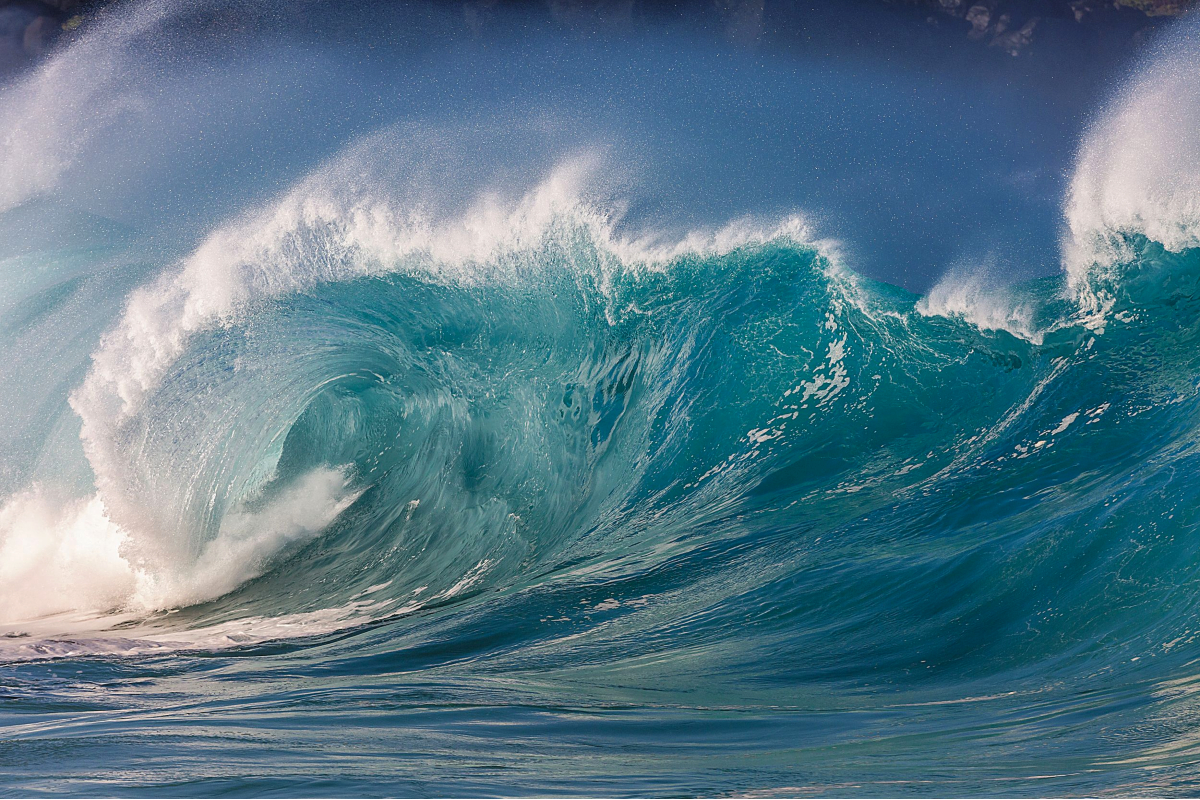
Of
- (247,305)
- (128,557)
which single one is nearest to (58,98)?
(247,305)

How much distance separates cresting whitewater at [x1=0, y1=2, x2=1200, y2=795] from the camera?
3.10 meters

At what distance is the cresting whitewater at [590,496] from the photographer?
310 cm

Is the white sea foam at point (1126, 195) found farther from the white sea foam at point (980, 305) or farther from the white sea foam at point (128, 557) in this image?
the white sea foam at point (128, 557)

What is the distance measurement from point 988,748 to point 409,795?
6.50 ft

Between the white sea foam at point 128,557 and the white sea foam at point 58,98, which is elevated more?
the white sea foam at point 58,98

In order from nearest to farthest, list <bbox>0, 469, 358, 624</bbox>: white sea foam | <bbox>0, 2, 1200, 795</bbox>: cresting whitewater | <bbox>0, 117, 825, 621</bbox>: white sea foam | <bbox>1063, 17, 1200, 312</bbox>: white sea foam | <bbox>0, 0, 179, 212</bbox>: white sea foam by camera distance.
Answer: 1. <bbox>0, 2, 1200, 795</bbox>: cresting whitewater
2. <bbox>0, 469, 358, 624</bbox>: white sea foam
3. <bbox>0, 117, 825, 621</bbox>: white sea foam
4. <bbox>1063, 17, 1200, 312</bbox>: white sea foam
5. <bbox>0, 0, 179, 212</bbox>: white sea foam

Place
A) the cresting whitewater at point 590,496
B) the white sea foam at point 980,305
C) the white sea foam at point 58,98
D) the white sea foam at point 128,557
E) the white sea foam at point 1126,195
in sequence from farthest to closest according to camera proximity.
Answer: the white sea foam at point 58,98, the white sea foam at point 1126,195, the white sea foam at point 980,305, the white sea foam at point 128,557, the cresting whitewater at point 590,496

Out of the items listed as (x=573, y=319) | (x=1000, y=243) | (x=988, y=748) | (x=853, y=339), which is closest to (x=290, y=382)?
(x=573, y=319)

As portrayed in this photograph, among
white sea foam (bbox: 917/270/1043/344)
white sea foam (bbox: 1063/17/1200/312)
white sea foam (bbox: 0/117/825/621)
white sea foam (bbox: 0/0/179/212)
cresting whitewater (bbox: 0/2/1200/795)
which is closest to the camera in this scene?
cresting whitewater (bbox: 0/2/1200/795)

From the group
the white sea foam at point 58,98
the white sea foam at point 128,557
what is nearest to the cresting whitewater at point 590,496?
the white sea foam at point 128,557

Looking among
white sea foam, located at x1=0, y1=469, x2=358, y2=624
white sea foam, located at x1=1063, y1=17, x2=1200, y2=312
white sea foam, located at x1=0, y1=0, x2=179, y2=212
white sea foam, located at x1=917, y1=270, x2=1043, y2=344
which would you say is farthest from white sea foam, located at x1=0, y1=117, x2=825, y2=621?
white sea foam, located at x1=0, y1=0, x2=179, y2=212

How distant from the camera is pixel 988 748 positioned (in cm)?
297

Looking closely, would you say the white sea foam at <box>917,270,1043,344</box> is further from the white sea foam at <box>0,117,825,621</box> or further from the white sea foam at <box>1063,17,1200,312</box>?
the white sea foam at <box>0,117,825,621</box>

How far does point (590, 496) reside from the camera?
6797mm
